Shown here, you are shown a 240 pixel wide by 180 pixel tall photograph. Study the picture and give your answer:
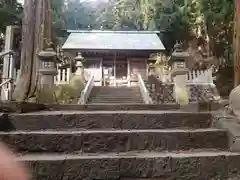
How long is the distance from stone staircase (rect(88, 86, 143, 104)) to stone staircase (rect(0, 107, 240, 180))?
1079 cm

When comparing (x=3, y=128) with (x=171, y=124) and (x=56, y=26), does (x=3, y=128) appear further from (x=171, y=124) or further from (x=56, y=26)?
(x=56, y=26)

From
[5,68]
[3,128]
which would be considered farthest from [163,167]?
[5,68]

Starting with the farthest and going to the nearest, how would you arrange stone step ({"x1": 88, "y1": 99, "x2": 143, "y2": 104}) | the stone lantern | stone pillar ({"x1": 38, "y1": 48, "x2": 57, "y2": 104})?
stone step ({"x1": 88, "y1": 99, "x2": 143, "y2": 104}), the stone lantern, stone pillar ({"x1": 38, "y1": 48, "x2": 57, "y2": 104})

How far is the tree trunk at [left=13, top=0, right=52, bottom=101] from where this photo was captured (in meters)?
6.36

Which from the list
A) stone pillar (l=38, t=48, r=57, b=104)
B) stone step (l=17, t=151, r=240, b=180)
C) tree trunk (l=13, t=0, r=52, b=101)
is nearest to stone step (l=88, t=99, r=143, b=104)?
tree trunk (l=13, t=0, r=52, b=101)

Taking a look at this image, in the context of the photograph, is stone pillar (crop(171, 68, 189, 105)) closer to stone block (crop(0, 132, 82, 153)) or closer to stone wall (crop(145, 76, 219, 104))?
stone wall (crop(145, 76, 219, 104))

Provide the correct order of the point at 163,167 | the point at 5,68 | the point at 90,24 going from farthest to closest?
the point at 90,24, the point at 5,68, the point at 163,167

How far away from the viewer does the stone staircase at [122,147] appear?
7.67ft

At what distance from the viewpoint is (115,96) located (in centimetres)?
1555

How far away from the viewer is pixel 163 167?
7.78 ft

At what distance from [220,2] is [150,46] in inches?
296

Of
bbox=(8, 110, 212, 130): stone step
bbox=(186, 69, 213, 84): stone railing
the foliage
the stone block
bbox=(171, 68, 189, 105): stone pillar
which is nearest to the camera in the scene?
the stone block

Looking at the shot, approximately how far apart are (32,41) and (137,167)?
5.21 metres

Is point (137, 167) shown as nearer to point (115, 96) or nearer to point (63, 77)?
point (63, 77)
